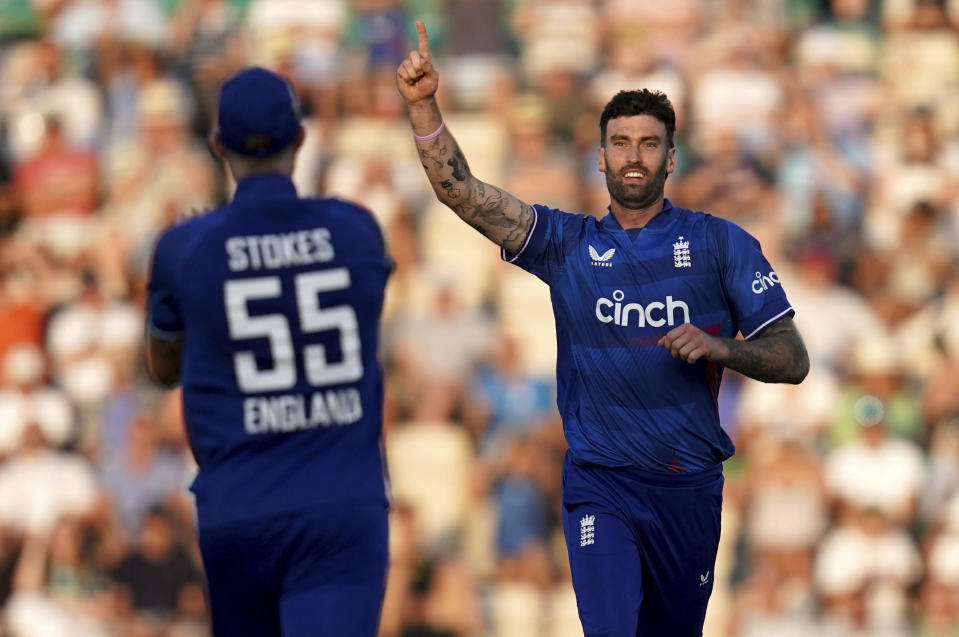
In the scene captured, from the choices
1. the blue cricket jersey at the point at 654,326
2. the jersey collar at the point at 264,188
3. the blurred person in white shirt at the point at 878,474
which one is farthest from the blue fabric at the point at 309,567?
the blurred person in white shirt at the point at 878,474

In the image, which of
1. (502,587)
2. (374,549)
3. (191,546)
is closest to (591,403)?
(374,549)

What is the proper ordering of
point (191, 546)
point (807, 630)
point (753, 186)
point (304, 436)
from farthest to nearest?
point (753, 186) → point (191, 546) → point (807, 630) → point (304, 436)

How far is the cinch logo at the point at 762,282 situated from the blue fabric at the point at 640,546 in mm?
703

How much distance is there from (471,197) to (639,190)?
2.05 feet

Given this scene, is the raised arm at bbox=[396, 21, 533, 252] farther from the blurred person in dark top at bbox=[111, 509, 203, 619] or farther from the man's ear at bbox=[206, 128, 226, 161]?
the blurred person in dark top at bbox=[111, 509, 203, 619]

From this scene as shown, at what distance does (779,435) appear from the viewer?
37.8 ft

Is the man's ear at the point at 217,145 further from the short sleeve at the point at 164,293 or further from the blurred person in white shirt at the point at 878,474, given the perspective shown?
the blurred person in white shirt at the point at 878,474

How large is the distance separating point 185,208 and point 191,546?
3.25 meters

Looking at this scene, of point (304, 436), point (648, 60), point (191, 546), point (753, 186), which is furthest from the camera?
point (648, 60)

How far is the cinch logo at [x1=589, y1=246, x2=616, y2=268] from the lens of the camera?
576cm

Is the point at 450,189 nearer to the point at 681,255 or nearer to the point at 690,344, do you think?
the point at 681,255

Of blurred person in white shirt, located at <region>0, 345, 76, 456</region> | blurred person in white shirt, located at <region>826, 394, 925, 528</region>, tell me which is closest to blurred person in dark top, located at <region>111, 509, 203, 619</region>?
blurred person in white shirt, located at <region>0, 345, 76, 456</region>

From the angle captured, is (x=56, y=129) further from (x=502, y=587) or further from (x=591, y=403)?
(x=591, y=403)

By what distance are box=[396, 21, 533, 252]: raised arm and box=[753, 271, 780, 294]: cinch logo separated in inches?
34.2
